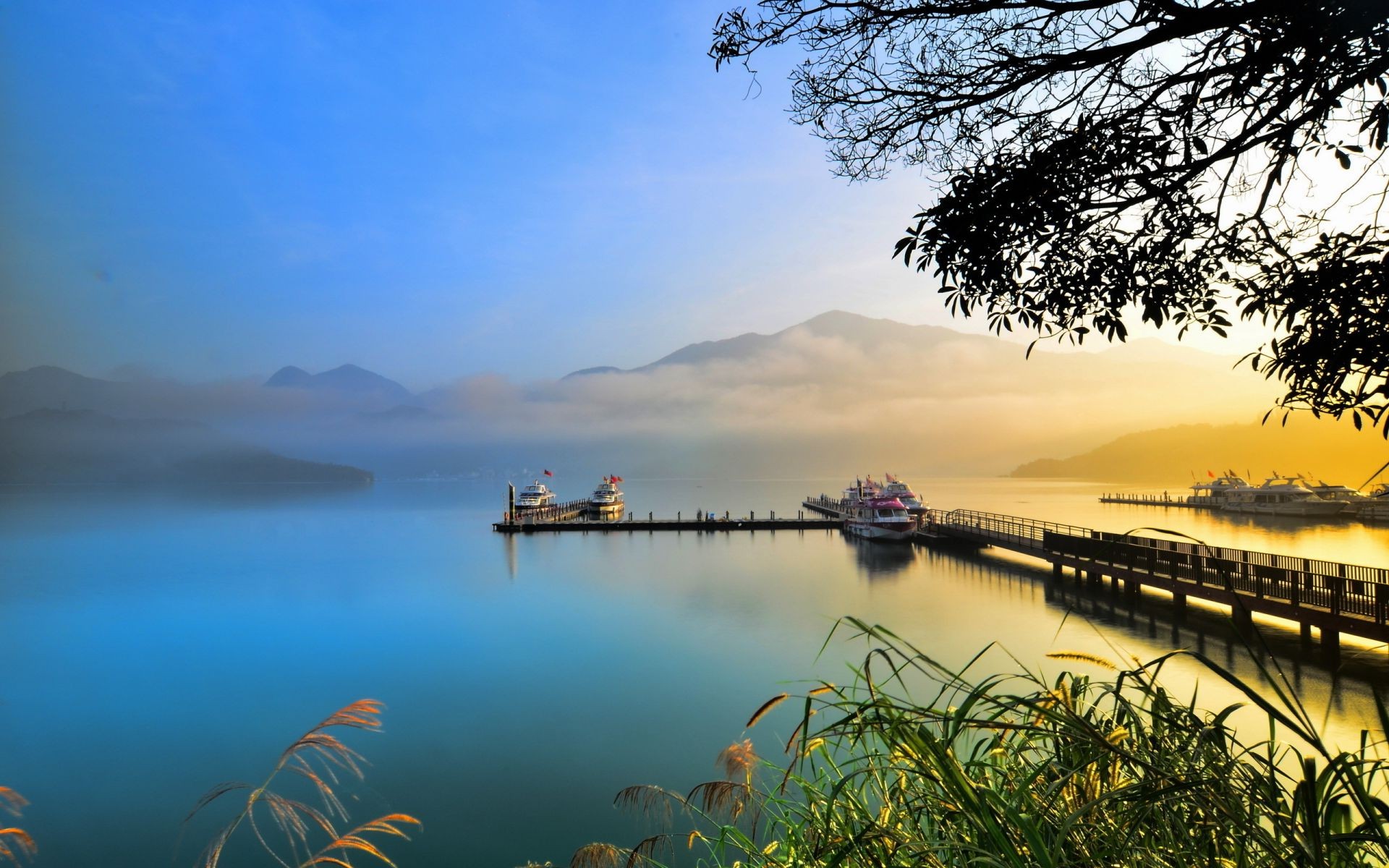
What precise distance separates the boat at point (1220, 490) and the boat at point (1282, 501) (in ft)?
1.22

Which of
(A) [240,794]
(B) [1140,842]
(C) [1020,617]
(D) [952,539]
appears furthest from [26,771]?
(D) [952,539]

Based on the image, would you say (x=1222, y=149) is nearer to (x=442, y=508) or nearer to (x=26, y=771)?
(x=26, y=771)

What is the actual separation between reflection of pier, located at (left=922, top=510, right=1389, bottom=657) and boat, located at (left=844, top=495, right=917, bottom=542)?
8805 millimetres

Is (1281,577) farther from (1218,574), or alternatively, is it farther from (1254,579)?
(1218,574)

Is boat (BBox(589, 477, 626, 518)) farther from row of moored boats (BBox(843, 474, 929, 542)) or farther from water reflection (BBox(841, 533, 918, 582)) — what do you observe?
water reflection (BBox(841, 533, 918, 582))

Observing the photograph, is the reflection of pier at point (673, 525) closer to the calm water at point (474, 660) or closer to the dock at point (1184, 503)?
the calm water at point (474, 660)

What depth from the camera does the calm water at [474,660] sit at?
31.8ft

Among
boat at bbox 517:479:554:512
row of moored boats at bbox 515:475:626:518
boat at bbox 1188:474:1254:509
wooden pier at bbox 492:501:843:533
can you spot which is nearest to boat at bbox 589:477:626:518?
row of moored boats at bbox 515:475:626:518

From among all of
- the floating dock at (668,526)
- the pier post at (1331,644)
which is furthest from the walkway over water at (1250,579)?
the floating dock at (668,526)

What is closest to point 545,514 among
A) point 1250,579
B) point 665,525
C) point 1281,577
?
point 665,525

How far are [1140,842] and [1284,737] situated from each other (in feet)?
40.0

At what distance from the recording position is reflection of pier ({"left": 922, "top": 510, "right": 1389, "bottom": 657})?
40.3ft

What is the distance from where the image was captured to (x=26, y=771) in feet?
36.7

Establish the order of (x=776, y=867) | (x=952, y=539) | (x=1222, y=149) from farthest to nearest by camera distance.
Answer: (x=952, y=539) → (x=1222, y=149) → (x=776, y=867)
